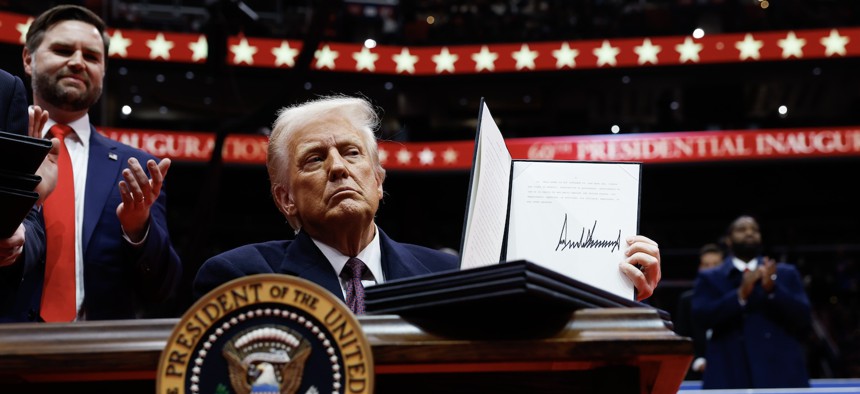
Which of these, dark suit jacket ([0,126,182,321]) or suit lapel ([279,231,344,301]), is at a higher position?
dark suit jacket ([0,126,182,321])

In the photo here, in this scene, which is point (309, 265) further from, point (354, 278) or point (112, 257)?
point (112, 257)

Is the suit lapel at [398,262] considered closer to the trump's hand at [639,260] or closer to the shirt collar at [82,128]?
the trump's hand at [639,260]

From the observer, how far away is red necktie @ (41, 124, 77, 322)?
7.02 ft

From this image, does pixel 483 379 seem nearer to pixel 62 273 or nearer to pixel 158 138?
pixel 62 273

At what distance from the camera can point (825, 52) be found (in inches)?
466

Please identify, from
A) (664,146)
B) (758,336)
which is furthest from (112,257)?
(664,146)

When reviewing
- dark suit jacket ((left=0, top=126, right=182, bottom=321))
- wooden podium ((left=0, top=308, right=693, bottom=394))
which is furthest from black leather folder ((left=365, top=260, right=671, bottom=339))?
dark suit jacket ((left=0, top=126, right=182, bottom=321))

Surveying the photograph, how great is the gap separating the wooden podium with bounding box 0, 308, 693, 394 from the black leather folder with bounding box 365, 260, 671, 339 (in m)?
0.02

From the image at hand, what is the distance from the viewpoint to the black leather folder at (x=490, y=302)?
2.94 ft

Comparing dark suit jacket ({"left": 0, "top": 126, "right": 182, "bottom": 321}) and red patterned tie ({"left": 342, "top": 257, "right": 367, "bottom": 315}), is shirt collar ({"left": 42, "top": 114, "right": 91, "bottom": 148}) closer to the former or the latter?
dark suit jacket ({"left": 0, "top": 126, "right": 182, "bottom": 321})

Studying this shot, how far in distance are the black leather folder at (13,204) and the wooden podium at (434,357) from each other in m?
0.20

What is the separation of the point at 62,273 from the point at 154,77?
1218cm

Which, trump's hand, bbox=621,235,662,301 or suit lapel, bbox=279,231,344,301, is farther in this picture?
suit lapel, bbox=279,231,344,301

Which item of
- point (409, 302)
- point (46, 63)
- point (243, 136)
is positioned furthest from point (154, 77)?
point (409, 302)
